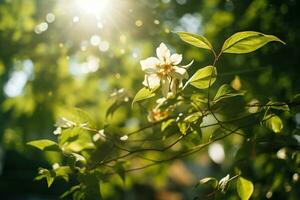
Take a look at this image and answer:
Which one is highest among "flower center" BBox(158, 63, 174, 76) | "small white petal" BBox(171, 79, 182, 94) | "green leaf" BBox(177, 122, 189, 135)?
"flower center" BBox(158, 63, 174, 76)

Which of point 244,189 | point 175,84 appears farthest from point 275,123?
point 175,84

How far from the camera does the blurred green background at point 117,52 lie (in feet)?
8.13

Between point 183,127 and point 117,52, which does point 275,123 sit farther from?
point 117,52

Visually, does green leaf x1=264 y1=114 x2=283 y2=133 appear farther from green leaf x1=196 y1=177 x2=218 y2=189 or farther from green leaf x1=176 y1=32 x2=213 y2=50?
green leaf x1=176 y1=32 x2=213 y2=50

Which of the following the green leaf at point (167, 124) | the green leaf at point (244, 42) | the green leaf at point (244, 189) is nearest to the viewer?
the green leaf at point (244, 42)

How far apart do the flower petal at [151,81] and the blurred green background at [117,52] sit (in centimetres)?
66

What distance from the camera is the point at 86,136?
5.87ft

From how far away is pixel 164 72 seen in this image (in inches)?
53.8

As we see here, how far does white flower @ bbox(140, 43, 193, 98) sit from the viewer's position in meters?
1.35

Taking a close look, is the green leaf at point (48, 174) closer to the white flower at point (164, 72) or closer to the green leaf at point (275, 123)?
the white flower at point (164, 72)

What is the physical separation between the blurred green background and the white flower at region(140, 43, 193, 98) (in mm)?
651

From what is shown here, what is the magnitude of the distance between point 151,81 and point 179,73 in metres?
0.08

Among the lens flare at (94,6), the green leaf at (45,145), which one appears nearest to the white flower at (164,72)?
the green leaf at (45,145)

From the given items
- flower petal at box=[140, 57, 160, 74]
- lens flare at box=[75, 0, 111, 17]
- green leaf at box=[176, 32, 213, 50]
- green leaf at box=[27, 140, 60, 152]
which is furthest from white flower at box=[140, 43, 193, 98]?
lens flare at box=[75, 0, 111, 17]
